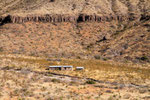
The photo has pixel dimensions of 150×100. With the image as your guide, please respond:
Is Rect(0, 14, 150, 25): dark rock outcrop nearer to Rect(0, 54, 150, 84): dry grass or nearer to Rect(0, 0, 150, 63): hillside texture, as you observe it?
Rect(0, 0, 150, 63): hillside texture

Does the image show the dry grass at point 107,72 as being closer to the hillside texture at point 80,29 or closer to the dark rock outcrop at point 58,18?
the hillside texture at point 80,29

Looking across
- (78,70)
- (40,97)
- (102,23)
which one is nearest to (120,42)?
(102,23)

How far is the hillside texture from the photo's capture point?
5478cm

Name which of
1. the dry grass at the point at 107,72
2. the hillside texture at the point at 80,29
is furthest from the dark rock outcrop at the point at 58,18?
the dry grass at the point at 107,72

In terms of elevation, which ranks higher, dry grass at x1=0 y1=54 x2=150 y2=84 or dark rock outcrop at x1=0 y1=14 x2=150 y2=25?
dark rock outcrop at x1=0 y1=14 x2=150 y2=25

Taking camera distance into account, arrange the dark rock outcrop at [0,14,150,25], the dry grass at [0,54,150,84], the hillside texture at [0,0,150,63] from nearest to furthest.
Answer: the dry grass at [0,54,150,84] → the hillside texture at [0,0,150,63] → the dark rock outcrop at [0,14,150,25]

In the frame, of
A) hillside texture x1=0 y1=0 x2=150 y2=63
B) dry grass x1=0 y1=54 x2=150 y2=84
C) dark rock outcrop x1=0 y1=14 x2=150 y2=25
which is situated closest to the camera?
dry grass x1=0 y1=54 x2=150 y2=84

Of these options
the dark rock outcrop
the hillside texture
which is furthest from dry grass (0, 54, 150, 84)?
the dark rock outcrop

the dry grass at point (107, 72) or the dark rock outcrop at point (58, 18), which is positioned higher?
the dark rock outcrop at point (58, 18)

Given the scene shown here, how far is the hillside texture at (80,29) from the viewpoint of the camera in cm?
5478

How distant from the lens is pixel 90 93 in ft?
61.2

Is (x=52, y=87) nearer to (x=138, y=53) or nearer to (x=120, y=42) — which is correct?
(x=138, y=53)

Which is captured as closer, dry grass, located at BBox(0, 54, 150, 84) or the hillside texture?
dry grass, located at BBox(0, 54, 150, 84)

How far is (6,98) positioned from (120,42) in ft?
148
